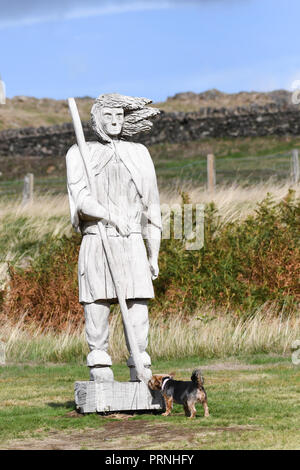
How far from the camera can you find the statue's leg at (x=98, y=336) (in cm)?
666

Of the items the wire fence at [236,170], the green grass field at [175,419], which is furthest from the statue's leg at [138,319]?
the wire fence at [236,170]

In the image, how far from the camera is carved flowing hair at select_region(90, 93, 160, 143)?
6.82 meters

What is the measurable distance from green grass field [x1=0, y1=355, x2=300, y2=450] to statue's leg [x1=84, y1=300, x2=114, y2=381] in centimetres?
33

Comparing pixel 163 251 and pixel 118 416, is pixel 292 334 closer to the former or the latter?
pixel 163 251

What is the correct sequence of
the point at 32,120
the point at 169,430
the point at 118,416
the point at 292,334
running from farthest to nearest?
the point at 32,120, the point at 292,334, the point at 118,416, the point at 169,430

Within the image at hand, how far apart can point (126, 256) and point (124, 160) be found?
2.49ft

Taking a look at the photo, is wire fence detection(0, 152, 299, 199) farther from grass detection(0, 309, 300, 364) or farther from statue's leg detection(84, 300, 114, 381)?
statue's leg detection(84, 300, 114, 381)

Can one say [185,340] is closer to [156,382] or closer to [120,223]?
[156,382]

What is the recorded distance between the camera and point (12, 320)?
1235cm

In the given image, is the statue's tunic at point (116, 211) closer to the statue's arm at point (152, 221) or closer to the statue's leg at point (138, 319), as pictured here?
the statue's arm at point (152, 221)

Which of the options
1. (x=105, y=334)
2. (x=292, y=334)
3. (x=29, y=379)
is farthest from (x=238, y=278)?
(x=105, y=334)

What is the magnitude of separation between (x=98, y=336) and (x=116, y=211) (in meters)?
0.97

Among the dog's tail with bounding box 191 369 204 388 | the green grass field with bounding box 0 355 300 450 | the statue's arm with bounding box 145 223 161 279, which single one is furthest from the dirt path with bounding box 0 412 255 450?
the statue's arm with bounding box 145 223 161 279

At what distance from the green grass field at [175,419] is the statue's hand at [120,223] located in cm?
139
